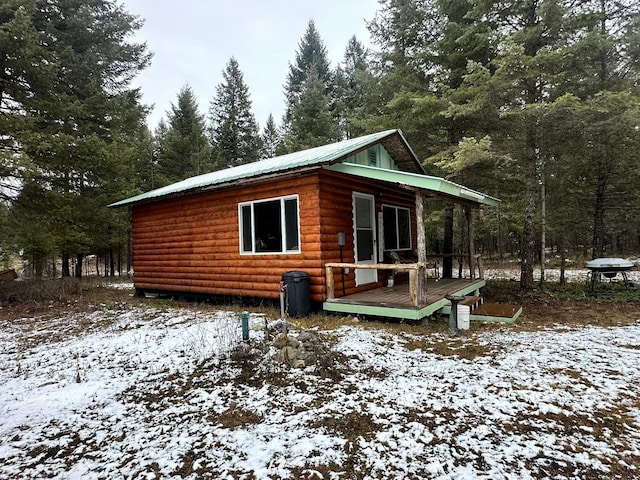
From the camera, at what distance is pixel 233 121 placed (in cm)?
2506

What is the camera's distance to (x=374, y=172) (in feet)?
20.9

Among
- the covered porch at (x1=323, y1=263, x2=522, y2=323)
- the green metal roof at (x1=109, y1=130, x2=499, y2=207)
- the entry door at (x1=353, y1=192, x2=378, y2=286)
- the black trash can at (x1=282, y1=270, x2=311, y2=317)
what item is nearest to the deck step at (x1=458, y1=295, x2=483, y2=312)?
the covered porch at (x1=323, y1=263, x2=522, y2=323)

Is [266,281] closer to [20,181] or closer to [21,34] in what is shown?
[20,181]

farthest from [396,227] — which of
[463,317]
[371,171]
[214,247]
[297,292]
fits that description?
[214,247]

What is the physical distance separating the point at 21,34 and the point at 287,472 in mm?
12755

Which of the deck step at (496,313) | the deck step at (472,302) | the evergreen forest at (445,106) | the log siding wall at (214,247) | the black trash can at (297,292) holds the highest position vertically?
the evergreen forest at (445,106)

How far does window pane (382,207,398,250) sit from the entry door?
82 centimetres

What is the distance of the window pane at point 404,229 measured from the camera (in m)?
10.3

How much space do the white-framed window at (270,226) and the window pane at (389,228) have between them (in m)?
3.23

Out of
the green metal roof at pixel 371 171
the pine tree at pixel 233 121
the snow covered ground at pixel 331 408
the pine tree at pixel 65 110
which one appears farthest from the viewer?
the pine tree at pixel 233 121

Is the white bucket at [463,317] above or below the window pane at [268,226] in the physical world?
below

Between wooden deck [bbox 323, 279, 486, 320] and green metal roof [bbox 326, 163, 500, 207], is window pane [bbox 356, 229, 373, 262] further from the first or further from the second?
green metal roof [bbox 326, 163, 500, 207]

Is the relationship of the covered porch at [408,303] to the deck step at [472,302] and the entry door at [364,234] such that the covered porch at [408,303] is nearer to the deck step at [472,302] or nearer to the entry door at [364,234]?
the deck step at [472,302]

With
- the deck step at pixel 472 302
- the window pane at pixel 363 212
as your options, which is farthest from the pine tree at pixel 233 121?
the deck step at pixel 472 302
